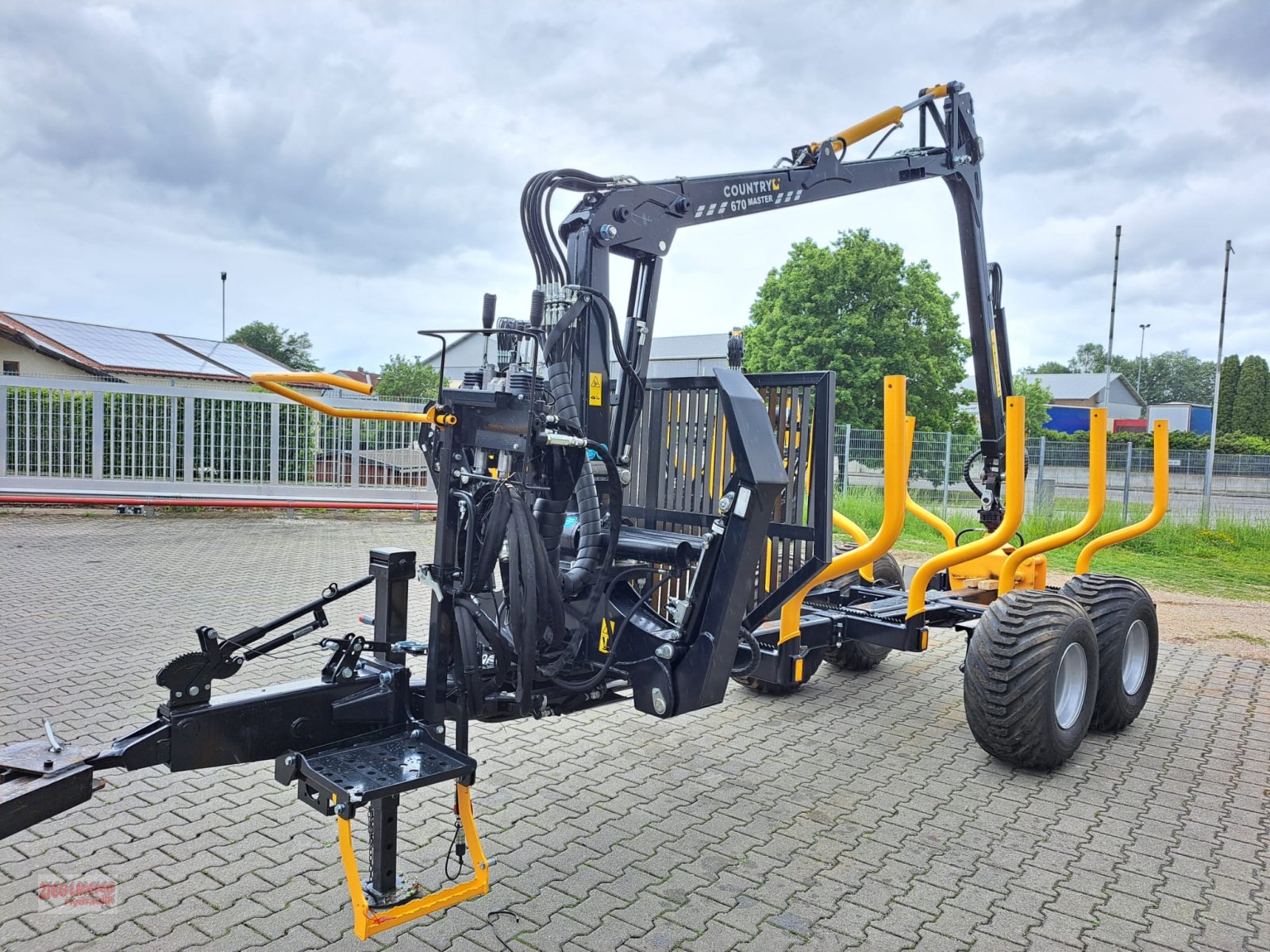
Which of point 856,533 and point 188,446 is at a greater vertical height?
point 188,446

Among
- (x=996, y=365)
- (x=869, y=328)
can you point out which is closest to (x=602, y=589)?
(x=996, y=365)

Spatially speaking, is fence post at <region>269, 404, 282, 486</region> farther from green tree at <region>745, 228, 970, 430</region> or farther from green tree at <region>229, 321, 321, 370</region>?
green tree at <region>229, 321, 321, 370</region>

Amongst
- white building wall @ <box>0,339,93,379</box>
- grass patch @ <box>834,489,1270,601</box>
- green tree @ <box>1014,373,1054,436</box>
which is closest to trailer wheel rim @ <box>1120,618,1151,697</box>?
grass patch @ <box>834,489,1270,601</box>

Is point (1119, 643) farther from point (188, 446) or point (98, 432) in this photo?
point (98, 432)

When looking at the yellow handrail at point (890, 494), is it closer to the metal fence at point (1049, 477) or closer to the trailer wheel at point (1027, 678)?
the trailer wheel at point (1027, 678)

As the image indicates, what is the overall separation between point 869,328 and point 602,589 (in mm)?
27628

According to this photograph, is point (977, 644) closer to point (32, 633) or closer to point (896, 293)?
point (32, 633)

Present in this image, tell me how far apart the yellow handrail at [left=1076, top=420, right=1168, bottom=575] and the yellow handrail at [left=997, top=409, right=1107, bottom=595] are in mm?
187

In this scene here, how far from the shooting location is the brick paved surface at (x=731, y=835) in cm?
332

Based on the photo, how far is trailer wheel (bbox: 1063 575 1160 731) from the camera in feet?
18.1

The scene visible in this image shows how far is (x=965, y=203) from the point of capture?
6.86m

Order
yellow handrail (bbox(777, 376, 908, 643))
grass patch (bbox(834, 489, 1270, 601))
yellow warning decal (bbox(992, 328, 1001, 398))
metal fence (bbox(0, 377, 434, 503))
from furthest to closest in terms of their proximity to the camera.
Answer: metal fence (bbox(0, 377, 434, 503))
grass patch (bbox(834, 489, 1270, 601))
yellow warning decal (bbox(992, 328, 1001, 398))
yellow handrail (bbox(777, 376, 908, 643))

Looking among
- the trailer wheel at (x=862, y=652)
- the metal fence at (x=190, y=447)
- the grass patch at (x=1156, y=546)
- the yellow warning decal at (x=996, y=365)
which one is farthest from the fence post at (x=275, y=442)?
the yellow warning decal at (x=996, y=365)

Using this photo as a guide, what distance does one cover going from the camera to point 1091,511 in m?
6.29
